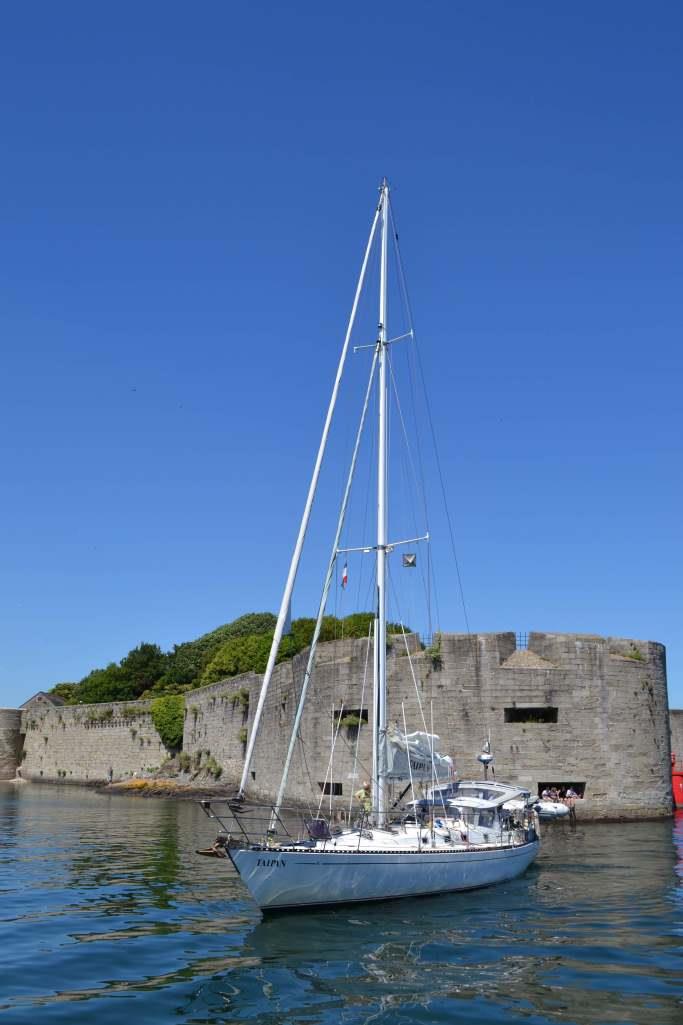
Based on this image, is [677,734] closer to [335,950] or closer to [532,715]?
[532,715]

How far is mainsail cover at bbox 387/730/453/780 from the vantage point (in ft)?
59.8

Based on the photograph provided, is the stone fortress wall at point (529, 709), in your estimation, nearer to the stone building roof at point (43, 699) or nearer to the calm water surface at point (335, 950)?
the calm water surface at point (335, 950)

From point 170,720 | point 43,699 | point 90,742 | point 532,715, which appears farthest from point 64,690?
point 532,715

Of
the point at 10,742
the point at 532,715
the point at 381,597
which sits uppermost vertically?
the point at 381,597

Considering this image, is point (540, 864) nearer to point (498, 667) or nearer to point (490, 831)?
point (490, 831)

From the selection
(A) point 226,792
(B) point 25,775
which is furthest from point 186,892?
(B) point 25,775

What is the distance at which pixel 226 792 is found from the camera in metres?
38.6

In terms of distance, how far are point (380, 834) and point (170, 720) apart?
37.2 metres

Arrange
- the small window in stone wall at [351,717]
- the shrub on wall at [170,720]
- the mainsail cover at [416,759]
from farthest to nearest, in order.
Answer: the shrub on wall at [170,720] < the small window in stone wall at [351,717] < the mainsail cover at [416,759]

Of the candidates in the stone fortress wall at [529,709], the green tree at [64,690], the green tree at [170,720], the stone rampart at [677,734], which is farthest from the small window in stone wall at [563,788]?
the green tree at [64,690]

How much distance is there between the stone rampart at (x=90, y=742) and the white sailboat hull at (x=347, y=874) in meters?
38.0

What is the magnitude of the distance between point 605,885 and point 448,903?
303cm

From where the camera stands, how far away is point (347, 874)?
1291cm

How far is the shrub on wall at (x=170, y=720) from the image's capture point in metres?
49.3
